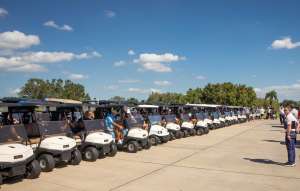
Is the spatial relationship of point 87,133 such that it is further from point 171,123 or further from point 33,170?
point 171,123

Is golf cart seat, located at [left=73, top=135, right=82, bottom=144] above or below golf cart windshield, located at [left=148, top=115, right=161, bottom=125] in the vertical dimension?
below

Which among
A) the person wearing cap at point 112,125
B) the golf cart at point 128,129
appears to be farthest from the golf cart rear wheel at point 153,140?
the person wearing cap at point 112,125

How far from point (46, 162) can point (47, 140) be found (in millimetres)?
631

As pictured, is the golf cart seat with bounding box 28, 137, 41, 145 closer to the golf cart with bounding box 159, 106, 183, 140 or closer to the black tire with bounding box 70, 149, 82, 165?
the black tire with bounding box 70, 149, 82, 165

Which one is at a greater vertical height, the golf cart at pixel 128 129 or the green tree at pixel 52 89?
the green tree at pixel 52 89

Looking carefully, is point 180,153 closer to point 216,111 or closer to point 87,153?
point 87,153

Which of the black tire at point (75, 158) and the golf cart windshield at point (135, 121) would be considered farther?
the golf cart windshield at point (135, 121)

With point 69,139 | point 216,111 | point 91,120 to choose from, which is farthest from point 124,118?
point 216,111

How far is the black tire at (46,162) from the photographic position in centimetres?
962

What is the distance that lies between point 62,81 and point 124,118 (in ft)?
154

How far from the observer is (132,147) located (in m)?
13.5

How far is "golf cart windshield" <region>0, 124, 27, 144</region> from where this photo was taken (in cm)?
894

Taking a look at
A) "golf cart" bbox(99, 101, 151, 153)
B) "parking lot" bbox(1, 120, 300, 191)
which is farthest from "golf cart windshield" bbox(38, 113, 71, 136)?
"golf cart" bbox(99, 101, 151, 153)

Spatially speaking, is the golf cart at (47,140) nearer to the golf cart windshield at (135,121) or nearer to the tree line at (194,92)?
the golf cart windshield at (135,121)
